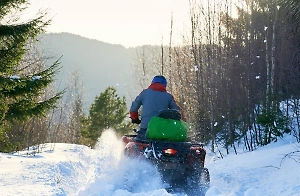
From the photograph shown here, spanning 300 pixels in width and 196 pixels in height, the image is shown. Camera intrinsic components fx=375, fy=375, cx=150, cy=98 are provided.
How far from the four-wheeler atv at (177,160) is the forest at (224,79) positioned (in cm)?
357

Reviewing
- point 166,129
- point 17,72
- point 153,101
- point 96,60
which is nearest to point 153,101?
point 153,101

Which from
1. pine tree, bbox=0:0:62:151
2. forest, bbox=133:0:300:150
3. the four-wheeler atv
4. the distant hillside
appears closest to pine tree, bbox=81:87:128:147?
forest, bbox=133:0:300:150

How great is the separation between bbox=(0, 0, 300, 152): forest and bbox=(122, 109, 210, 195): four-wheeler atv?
357 cm

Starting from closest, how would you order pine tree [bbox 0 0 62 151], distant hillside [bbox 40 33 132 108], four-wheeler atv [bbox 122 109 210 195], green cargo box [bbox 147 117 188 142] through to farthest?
four-wheeler atv [bbox 122 109 210 195]
green cargo box [bbox 147 117 188 142]
pine tree [bbox 0 0 62 151]
distant hillside [bbox 40 33 132 108]

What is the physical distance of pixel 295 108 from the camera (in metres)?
11.1

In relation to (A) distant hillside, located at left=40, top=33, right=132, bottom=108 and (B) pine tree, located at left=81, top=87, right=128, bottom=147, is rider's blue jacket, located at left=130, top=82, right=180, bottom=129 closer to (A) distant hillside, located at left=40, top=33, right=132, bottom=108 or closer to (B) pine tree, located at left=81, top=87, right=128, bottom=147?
(B) pine tree, located at left=81, top=87, right=128, bottom=147

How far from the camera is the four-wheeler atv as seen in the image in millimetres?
5812

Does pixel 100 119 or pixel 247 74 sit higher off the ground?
pixel 247 74

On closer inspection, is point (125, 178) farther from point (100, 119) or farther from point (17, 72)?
point (100, 119)

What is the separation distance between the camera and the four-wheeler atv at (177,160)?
581 centimetres

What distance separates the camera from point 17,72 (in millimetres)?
12031

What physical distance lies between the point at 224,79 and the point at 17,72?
7752 mm

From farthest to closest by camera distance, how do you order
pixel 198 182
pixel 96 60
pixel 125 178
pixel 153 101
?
pixel 96 60
pixel 153 101
pixel 198 182
pixel 125 178

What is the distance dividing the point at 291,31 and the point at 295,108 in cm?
515
